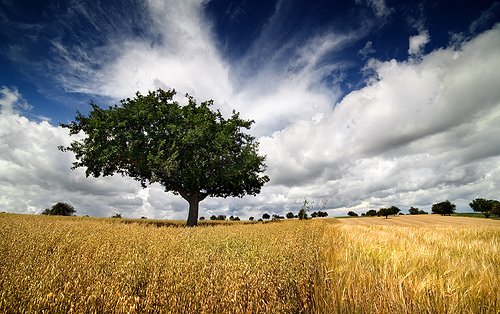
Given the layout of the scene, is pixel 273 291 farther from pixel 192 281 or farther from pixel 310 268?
pixel 310 268

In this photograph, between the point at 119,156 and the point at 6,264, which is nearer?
the point at 6,264

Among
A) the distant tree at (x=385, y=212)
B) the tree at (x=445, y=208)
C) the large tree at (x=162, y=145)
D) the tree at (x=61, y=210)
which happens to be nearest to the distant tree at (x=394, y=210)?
the distant tree at (x=385, y=212)

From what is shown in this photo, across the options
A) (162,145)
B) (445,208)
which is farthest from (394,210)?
(162,145)

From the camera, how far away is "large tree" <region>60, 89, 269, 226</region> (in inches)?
848

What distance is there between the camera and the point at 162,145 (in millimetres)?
21750

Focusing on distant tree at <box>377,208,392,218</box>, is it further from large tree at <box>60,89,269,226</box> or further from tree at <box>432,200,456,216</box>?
large tree at <box>60,89,269,226</box>

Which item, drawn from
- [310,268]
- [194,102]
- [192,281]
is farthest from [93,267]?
[194,102]

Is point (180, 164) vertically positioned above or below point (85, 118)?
below

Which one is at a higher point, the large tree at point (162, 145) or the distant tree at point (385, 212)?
the large tree at point (162, 145)

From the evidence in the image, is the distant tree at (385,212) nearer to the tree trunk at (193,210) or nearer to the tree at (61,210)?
the tree trunk at (193,210)

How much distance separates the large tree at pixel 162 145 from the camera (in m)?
21.5

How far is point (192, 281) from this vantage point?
3.36m

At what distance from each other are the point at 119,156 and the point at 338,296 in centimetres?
2244

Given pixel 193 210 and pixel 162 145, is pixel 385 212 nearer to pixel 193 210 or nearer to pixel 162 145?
pixel 193 210
